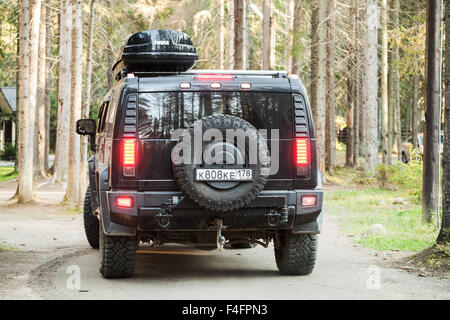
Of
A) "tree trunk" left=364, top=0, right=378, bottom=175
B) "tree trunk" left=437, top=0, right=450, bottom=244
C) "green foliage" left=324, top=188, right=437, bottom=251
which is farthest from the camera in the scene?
"tree trunk" left=364, top=0, right=378, bottom=175

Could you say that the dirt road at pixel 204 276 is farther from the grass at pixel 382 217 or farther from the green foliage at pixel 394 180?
the green foliage at pixel 394 180

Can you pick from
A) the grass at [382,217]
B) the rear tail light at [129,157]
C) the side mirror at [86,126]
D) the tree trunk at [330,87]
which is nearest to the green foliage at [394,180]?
the grass at [382,217]

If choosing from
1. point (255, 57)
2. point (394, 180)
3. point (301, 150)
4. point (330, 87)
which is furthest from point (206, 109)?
point (255, 57)

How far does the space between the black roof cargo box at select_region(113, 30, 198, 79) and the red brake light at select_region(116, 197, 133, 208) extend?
1.88 m

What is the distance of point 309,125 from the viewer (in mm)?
8320

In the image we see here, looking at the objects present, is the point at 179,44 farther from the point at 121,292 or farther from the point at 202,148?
the point at 121,292

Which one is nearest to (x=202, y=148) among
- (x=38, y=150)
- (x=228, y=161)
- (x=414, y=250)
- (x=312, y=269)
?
(x=228, y=161)

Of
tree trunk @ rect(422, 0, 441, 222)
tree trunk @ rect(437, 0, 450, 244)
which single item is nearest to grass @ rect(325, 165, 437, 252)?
tree trunk @ rect(422, 0, 441, 222)

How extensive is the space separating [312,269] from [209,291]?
1.68 metres

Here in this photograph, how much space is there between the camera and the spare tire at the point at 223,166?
7.80m

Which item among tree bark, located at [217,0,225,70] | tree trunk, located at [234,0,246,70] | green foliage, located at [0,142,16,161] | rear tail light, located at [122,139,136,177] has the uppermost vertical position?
tree bark, located at [217,0,225,70]

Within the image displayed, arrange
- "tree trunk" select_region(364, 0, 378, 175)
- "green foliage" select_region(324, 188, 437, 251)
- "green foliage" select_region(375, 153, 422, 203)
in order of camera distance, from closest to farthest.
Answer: "green foliage" select_region(324, 188, 437, 251)
"green foliage" select_region(375, 153, 422, 203)
"tree trunk" select_region(364, 0, 378, 175)

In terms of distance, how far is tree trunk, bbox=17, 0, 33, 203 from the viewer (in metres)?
19.4

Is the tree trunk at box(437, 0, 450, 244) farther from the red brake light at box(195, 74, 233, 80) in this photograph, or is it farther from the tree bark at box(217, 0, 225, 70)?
the tree bark at box(217, 0, 225, 70)
